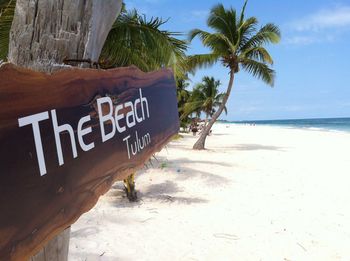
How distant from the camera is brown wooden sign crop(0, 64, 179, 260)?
2.46 feet

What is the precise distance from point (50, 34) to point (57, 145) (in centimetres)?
44

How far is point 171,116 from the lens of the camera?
174 centimetres

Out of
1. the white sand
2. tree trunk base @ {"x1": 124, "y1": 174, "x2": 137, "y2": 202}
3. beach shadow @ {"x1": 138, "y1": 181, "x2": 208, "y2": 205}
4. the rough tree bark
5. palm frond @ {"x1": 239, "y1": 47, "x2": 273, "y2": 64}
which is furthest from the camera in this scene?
palm frond @ {"x1": 239, "y1": 47, "x2": 273, "y2": 64}

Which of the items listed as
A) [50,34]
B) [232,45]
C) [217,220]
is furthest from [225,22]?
[50,34]

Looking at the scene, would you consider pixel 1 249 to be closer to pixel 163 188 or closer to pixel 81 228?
pixel 81 228

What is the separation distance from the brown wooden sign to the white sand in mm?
2472

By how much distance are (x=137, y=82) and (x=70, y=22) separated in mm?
339

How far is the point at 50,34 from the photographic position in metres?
1.10

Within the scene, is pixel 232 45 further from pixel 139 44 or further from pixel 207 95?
pixel 207 95

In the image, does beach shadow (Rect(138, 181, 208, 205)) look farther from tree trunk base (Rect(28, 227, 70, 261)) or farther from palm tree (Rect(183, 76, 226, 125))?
palm tree (Rect(183, 76, 226, 125))

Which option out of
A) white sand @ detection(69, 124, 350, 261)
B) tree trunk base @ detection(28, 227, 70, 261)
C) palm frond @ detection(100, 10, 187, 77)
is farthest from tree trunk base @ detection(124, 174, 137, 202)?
tree trunk base @ detection(28, 227, 70, 261)

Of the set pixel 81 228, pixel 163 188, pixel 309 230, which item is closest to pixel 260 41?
pixel 163 188

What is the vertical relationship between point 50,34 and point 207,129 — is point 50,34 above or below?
above

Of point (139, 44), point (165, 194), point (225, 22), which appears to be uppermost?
point (225, 22)
